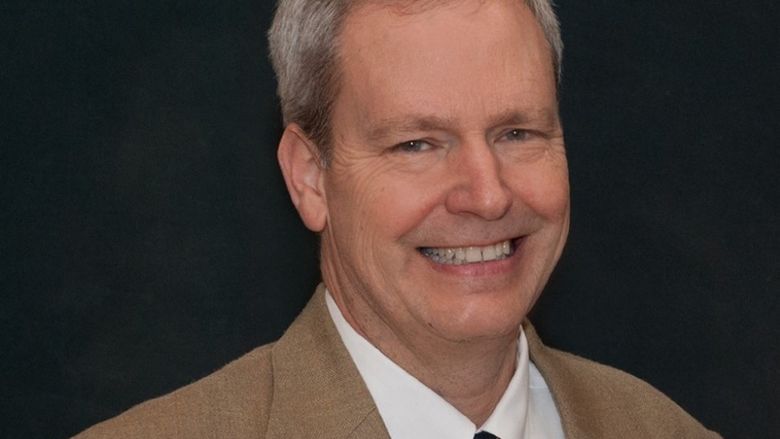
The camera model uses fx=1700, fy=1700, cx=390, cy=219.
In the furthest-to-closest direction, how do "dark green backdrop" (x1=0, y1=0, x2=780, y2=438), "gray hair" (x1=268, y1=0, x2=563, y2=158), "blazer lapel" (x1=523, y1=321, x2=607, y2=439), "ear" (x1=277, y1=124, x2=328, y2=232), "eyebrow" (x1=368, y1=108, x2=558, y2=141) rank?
"dark green backdrop" (x1=0, y1=0, x2=780, y2=438), "blazer lapel" (x1=523, y1=321, x2=607, y2=439), "ear" (x1=277, y1=124, x2=328, y2=232), "gray hair" (x1=268, y1=0, x2=563, y2=158), "eyebrow" (x1=368, y1=108, x2=558, y2=141)

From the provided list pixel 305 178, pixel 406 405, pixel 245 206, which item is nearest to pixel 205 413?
pixel 406 405

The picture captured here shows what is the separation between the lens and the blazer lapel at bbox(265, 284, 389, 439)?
2.91m

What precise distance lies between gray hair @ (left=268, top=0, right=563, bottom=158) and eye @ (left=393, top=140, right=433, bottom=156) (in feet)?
0.51

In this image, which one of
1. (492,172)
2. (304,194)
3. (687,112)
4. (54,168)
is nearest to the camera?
(492,172)

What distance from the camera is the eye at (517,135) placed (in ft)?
9.47

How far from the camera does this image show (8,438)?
145 inches

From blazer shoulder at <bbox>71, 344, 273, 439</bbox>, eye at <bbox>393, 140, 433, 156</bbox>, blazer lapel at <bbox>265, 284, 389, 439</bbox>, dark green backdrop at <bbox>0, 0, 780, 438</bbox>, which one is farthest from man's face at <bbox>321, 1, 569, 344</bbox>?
dark green backdrop at <bbox>0, 0, 780, 438</bbox>

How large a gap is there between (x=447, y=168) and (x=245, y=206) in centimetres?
107

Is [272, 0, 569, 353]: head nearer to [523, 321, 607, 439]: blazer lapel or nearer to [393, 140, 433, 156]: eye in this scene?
[393, 140, 433, 156]: eye

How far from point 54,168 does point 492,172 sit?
3.99ft

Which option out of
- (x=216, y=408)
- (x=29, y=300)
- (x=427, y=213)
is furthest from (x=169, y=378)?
(x=427, y=213)

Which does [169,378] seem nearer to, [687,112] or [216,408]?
[216,408]

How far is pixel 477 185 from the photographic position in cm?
281

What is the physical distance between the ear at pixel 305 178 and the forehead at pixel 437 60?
16cm
